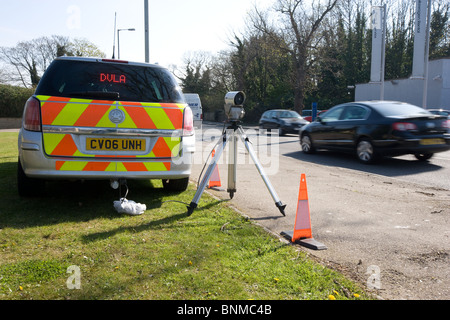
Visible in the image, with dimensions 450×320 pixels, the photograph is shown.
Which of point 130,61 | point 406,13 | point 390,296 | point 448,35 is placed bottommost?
point 390,296

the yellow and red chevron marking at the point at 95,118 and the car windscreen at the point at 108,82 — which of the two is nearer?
the yellow and red chevron marking at the point at 95,118

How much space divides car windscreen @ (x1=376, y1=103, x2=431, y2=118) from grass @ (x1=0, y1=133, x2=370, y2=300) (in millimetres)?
6365

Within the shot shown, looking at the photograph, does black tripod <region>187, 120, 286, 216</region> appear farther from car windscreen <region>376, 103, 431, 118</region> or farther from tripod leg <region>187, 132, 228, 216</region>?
car windscreen <region>376, 103, 431, 118</region>

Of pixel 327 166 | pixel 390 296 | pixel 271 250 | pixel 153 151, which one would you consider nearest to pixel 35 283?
pixel 271 250

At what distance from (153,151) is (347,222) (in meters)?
2.43

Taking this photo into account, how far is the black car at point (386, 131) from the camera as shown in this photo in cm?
909

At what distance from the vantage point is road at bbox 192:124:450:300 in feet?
10.3

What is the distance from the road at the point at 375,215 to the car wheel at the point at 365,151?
0.96ft

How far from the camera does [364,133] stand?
32.4 feet

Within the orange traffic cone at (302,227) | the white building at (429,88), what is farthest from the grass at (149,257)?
the white building at (429,88)

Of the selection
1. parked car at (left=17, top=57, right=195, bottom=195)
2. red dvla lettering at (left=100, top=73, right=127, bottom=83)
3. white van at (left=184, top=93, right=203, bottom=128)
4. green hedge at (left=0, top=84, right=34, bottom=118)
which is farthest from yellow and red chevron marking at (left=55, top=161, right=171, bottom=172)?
green hedge at (left=0, top=84, right=34, bottom=118)

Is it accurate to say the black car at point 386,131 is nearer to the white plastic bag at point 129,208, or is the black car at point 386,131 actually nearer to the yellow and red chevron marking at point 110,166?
the yellow and red chevron marking at point 110,166

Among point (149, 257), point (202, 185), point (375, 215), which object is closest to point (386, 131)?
point (375, 215)
